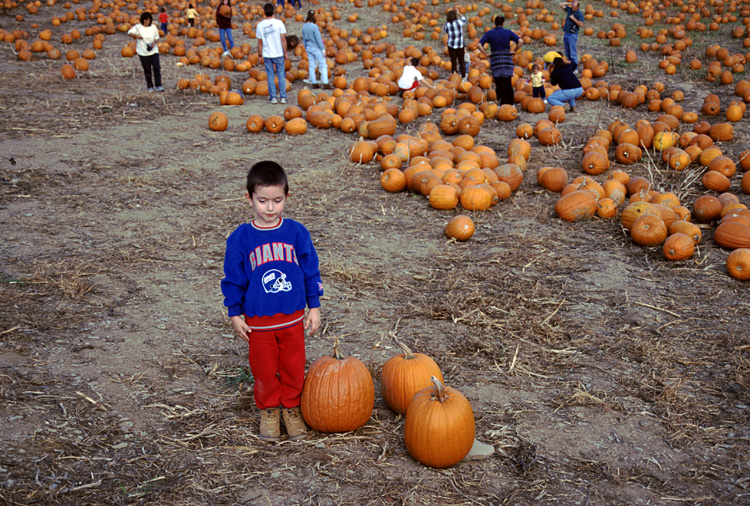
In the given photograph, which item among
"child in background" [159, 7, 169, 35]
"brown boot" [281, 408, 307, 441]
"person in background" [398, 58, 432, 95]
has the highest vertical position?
"child in background" [159, 7, 169, 35]

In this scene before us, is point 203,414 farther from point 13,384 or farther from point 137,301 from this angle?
point 137,301

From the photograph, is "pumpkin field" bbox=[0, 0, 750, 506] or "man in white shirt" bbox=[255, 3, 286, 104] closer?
"pumpkin field" bbox=[0, 0, 750, 506]

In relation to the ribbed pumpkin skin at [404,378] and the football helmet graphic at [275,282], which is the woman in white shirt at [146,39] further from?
the ribbed pumpkin skin at [404,378]

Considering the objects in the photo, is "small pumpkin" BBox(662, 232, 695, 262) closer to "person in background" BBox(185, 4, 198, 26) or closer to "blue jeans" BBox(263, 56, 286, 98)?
"blue jeans" BBox(263, 56, 286, 98)

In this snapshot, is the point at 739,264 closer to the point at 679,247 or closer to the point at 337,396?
the point at 679,247

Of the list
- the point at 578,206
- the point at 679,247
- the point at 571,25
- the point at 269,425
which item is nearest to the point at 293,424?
the point at 269,425

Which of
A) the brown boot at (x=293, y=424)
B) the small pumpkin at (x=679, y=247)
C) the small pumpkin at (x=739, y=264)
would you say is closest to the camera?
the brown boot at (x=293, y=424)

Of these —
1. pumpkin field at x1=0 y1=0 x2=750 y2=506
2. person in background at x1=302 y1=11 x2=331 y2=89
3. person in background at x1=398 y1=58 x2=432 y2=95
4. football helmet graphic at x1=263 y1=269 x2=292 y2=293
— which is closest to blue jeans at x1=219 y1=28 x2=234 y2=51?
person in background at x1=302 y1=11 x2=331 y2=89

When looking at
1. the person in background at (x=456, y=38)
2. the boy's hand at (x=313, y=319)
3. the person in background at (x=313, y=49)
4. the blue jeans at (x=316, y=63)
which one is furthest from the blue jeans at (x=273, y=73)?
the boy's hand at (x=313, y=319)

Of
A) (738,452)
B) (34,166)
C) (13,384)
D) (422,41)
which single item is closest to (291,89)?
(422,41)

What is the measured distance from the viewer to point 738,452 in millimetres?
3699

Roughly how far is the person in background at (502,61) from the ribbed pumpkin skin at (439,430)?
35.8 ft

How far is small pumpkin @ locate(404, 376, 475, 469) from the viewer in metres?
3.46

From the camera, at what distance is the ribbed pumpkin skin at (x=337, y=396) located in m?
3.76
